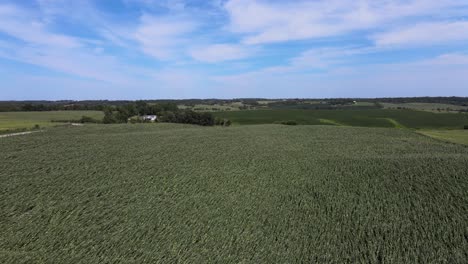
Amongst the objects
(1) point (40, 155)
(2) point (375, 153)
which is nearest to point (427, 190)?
(2) point (375, 153)

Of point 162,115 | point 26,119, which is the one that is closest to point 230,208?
point 26,119

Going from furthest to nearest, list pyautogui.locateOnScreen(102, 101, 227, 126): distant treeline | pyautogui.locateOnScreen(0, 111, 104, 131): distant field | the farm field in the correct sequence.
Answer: pyautogui.locateOnScreen(102, 101, 227, 126): distant treeline, pyautogui.locateOnScreen(0, 111, 104, 131): distant field, the farm field

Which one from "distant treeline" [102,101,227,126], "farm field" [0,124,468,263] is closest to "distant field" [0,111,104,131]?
"distant treeline" [102,101,227,126]

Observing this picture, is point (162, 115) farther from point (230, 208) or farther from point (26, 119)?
point (230, 208)

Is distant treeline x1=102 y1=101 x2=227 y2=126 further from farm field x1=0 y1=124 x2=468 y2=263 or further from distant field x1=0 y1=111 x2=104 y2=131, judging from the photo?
farm field x1=0 y1=124 x2=468 y2=263

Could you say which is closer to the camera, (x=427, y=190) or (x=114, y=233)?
(x=114, y=233)

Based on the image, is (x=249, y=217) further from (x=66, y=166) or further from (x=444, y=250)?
(x=66, y=166)

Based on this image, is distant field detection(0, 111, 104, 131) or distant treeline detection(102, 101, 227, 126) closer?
distant field detection(0, 111, 104, 131)

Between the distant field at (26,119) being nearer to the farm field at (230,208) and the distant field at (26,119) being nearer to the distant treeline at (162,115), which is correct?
the distant treeline at (162,115)
